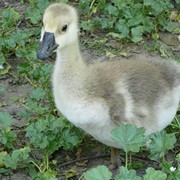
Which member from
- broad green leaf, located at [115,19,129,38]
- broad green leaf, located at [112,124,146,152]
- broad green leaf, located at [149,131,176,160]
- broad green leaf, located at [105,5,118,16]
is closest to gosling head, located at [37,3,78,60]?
broad green leaf, located at [112,124,146,152]

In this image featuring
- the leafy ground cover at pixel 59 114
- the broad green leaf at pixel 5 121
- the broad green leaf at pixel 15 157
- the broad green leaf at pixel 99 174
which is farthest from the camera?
the broad green leaf at pixel 5 121

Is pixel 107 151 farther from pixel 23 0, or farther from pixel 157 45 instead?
pixel 23 0

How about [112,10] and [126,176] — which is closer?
[126,176]

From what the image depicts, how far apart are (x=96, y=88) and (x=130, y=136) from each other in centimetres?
30

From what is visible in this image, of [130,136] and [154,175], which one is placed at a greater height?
[130,136]

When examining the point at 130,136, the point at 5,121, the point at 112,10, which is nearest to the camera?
the point at 130,136

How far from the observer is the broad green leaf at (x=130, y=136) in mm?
3248

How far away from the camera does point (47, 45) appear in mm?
3350

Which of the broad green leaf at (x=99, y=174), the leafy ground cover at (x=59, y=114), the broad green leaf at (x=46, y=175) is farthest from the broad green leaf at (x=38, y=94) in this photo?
the broad green leaf at (x=99, y=174)

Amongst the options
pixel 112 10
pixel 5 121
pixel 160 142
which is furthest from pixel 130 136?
pixel 112 10

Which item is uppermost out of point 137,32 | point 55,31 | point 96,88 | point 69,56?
point 55,31

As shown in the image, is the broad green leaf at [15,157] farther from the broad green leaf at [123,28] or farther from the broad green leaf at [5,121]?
the broad green leaf at [123,28]

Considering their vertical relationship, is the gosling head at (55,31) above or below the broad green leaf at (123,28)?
above

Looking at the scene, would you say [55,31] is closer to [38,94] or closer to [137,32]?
[38,94]
